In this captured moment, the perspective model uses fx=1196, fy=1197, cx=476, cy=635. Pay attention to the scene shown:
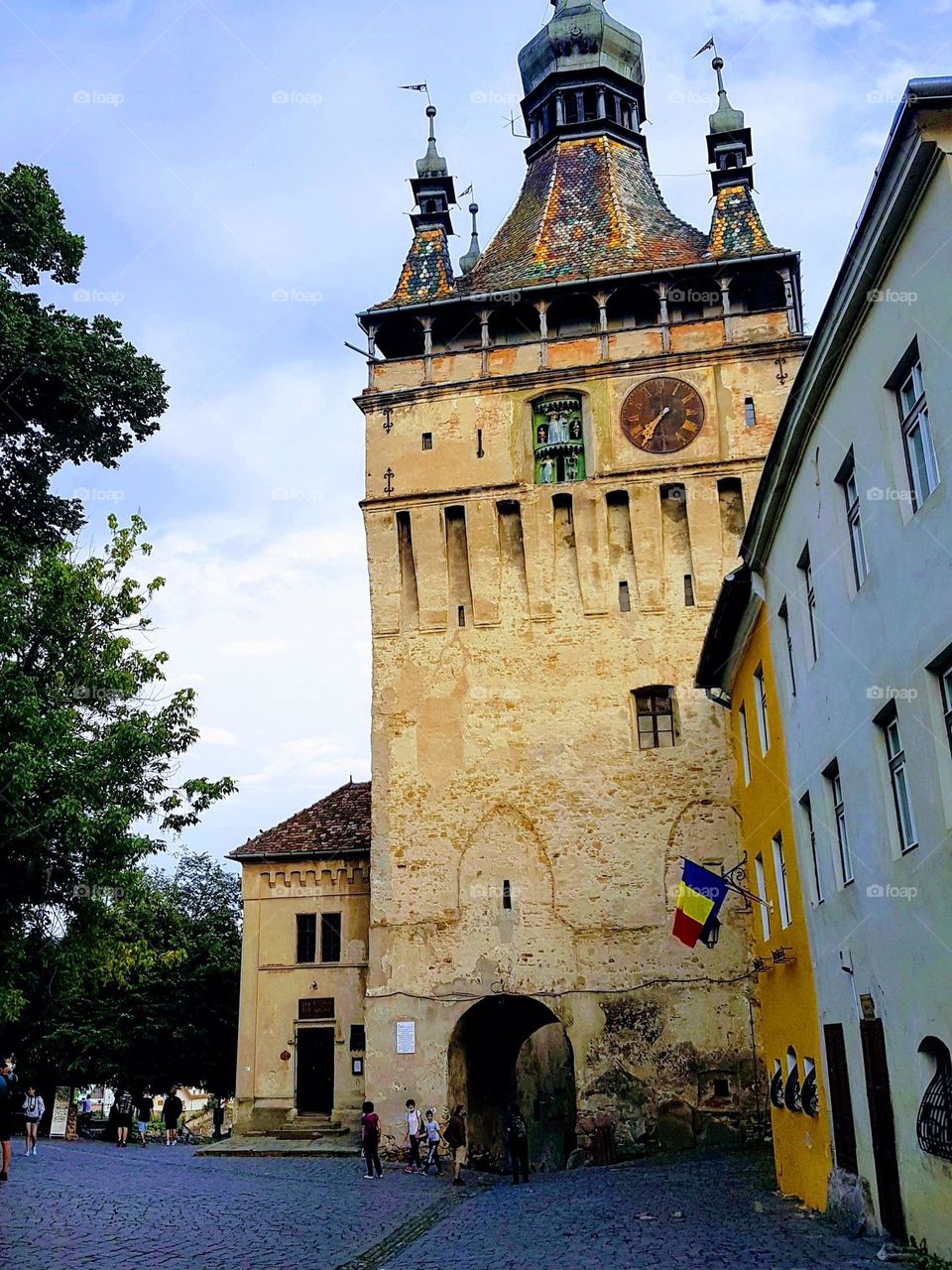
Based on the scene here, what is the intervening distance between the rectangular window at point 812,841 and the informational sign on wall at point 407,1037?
1219cm

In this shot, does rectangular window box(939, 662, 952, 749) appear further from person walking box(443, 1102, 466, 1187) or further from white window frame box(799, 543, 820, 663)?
person walking box(443, 1102, 466, 1187)

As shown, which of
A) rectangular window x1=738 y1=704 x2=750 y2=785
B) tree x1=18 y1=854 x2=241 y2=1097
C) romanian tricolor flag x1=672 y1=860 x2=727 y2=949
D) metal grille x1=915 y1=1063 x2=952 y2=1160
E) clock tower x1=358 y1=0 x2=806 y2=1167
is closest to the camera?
metal grille x1=915 y1=1063 x2=952 y2=1160

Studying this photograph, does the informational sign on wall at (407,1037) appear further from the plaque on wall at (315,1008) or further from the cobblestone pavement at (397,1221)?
the plaque on wall at (315,1008)

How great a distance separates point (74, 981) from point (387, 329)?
17.3 m

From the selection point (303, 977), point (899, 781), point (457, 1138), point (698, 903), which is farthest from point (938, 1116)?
point (303, 977)

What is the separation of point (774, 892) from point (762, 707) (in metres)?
2.39

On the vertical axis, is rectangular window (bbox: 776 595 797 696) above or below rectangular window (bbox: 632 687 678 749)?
below

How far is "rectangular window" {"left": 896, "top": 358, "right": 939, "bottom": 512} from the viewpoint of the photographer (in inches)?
344

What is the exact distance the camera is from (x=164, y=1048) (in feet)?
111

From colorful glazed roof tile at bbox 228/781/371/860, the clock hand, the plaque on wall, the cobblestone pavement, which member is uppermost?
the clock hand

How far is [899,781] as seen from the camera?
988 centimetres

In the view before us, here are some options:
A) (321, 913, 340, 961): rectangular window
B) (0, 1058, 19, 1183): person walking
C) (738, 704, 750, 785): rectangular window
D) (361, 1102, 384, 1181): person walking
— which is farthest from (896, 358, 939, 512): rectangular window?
(321, 913, 340, 961): rectangular window

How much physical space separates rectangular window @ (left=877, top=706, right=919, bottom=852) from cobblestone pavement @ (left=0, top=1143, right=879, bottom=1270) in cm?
335

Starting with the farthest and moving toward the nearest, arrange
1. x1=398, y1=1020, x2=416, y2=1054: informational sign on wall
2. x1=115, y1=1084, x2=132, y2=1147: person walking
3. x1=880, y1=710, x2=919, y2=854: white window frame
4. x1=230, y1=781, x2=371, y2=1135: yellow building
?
x1=115, y1=1084, x2=132, y2=1147: person walking, x1=230, y1=781, x2=371, y2=1135: yellow building, x1=398, y1=1020, x2=416, y2=1054: informational sign on wall, x1=880, y1=710, x2=919, y2=854: white window frame
